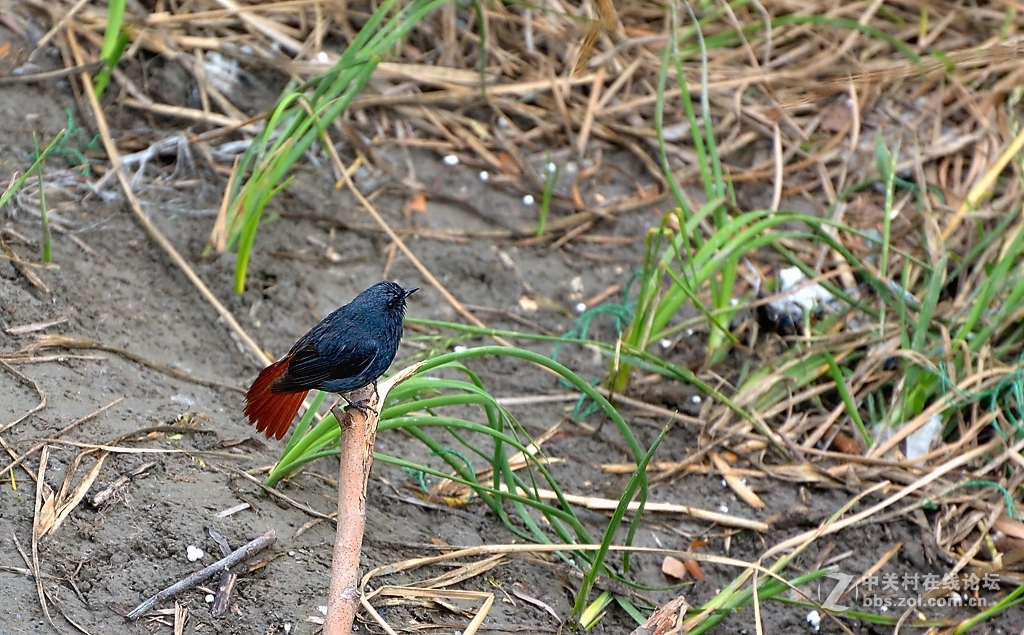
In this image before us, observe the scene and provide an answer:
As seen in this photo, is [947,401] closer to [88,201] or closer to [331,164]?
[331,164]

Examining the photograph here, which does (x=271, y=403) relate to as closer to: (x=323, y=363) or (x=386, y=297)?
(x=323, y=363)

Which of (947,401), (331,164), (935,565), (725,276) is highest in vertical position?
(331,164)

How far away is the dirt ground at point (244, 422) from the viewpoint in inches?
102

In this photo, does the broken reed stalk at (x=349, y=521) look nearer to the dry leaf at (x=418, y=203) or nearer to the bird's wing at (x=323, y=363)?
the bird's wing at (x=323, y=363)

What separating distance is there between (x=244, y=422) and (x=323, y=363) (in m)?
0.68

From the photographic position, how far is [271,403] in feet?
8.98

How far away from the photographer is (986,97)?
5000mm

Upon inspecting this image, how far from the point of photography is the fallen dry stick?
7.97ft

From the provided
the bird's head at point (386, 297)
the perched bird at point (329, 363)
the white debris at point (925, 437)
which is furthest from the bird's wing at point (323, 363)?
the white debris at point (925, 437)

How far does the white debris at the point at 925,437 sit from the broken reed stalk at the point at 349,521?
227 centimetres

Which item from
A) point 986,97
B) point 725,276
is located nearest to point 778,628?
point 725,276

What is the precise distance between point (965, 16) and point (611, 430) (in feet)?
10.4

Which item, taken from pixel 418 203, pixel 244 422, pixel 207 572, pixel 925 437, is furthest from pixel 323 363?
pixel 925 437

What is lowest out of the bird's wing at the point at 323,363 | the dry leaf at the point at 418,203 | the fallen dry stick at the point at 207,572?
the dry leaf at the point at 418,203
